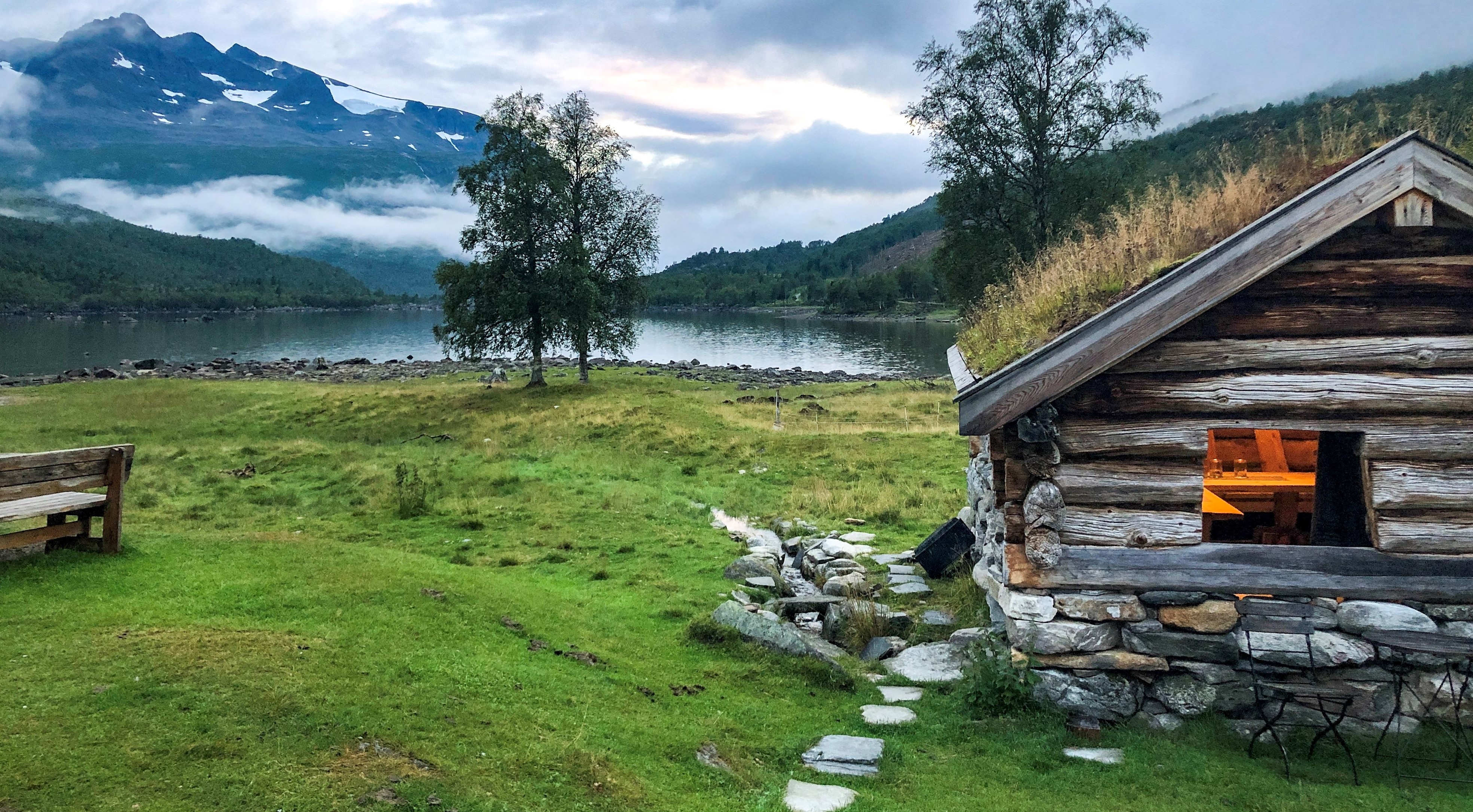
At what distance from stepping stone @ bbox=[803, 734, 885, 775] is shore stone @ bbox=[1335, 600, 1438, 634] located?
463cm

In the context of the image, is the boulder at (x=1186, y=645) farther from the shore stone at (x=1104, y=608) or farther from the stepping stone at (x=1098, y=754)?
the stepping stone at (x=1098, y=754)

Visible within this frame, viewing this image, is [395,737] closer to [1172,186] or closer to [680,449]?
[1172,186]

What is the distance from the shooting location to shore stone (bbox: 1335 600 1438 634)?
769 cm

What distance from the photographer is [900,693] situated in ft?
28.8

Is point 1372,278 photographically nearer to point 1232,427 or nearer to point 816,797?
point 1232,427

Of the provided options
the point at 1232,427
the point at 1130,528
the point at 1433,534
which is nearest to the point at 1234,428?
the point at 1232,427

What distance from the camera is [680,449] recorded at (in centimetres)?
2570

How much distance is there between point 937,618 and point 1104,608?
9.84 feet

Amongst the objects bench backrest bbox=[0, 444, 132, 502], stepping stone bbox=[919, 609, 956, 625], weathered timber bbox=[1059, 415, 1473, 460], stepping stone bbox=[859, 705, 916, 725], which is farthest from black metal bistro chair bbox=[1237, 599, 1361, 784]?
bench backrest bbox=[0, 444, 132, 502]

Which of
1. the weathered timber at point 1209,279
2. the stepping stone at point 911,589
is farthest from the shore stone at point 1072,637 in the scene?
the stepping stone at point 911,589

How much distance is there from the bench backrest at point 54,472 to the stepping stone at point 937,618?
32.3 ft

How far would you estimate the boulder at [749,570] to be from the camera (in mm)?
12820

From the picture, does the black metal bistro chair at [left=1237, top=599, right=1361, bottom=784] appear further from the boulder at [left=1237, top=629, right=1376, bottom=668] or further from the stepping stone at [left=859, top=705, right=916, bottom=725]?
the stepping stone at [left=859, top=705, right=916, bottom=725]

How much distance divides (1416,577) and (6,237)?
268 metres
